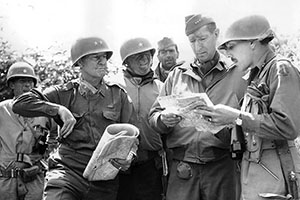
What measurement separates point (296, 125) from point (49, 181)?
104 inches

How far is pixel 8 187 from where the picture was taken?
7.52 metres

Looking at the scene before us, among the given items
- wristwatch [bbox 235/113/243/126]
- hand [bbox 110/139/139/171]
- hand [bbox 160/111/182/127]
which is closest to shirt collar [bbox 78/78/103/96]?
hand [bbox 110/139/139/171]

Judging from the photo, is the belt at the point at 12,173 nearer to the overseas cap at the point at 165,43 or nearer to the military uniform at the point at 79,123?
the military uniform at the point at 79,123

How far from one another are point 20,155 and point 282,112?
4223 mm

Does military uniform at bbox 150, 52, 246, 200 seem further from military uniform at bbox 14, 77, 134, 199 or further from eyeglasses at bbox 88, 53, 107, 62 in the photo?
eyeglasses at bbox 88, 53, 107, 62

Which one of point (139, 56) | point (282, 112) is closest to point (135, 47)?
point (139, 56)

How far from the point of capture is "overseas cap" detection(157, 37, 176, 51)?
8.12 meters

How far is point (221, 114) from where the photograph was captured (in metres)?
4.71

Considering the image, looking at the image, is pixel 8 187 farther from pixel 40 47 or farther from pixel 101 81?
pixel 40 47

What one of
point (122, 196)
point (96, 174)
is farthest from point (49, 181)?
point (122, 196)

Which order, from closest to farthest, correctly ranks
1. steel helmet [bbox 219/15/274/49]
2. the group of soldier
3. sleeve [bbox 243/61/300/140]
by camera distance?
sleeve [bbox 243/61/300/140] → the group of soldier → steel helmet [bbox 219/15/274/49]

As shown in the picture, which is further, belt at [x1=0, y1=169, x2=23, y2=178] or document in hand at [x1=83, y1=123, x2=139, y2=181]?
belt at [x1=0, y1=169, x2=23, y2=178]

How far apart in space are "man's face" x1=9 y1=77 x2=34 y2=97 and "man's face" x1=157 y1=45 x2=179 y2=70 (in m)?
1.95

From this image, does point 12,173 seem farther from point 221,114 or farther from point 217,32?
point 221,114
